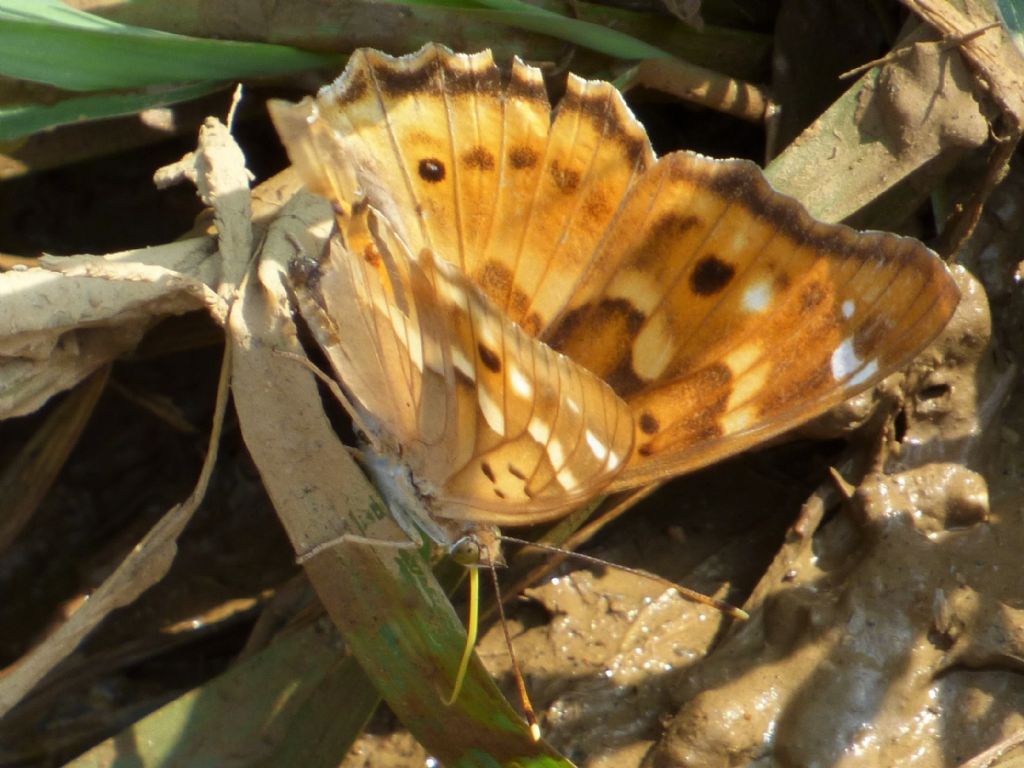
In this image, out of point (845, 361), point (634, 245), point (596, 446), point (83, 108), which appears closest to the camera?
point (596, 446)

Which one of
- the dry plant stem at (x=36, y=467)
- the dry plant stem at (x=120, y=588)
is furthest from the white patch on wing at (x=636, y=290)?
the dry plant stem at (x=36, y=467)

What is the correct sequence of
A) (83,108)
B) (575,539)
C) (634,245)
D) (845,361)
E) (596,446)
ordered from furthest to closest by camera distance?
(575,539), (83,108), (634,245), (845,361), (596,446)

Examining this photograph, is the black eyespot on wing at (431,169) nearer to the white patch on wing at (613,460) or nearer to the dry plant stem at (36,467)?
the white patch on wing at (613,460)

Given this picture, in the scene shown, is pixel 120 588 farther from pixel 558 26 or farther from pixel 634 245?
pixel 558 26

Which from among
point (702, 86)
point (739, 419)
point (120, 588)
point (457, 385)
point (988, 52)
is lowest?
point (120, 588)

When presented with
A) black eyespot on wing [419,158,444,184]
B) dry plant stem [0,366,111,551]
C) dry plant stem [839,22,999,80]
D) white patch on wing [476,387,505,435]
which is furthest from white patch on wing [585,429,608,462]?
dry plant stem [0,366,111,551]

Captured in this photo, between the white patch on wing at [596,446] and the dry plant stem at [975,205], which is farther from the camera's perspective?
the dry plant stem at [975,205]

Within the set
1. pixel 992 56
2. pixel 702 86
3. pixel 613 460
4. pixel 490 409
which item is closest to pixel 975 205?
pixel 992 56
